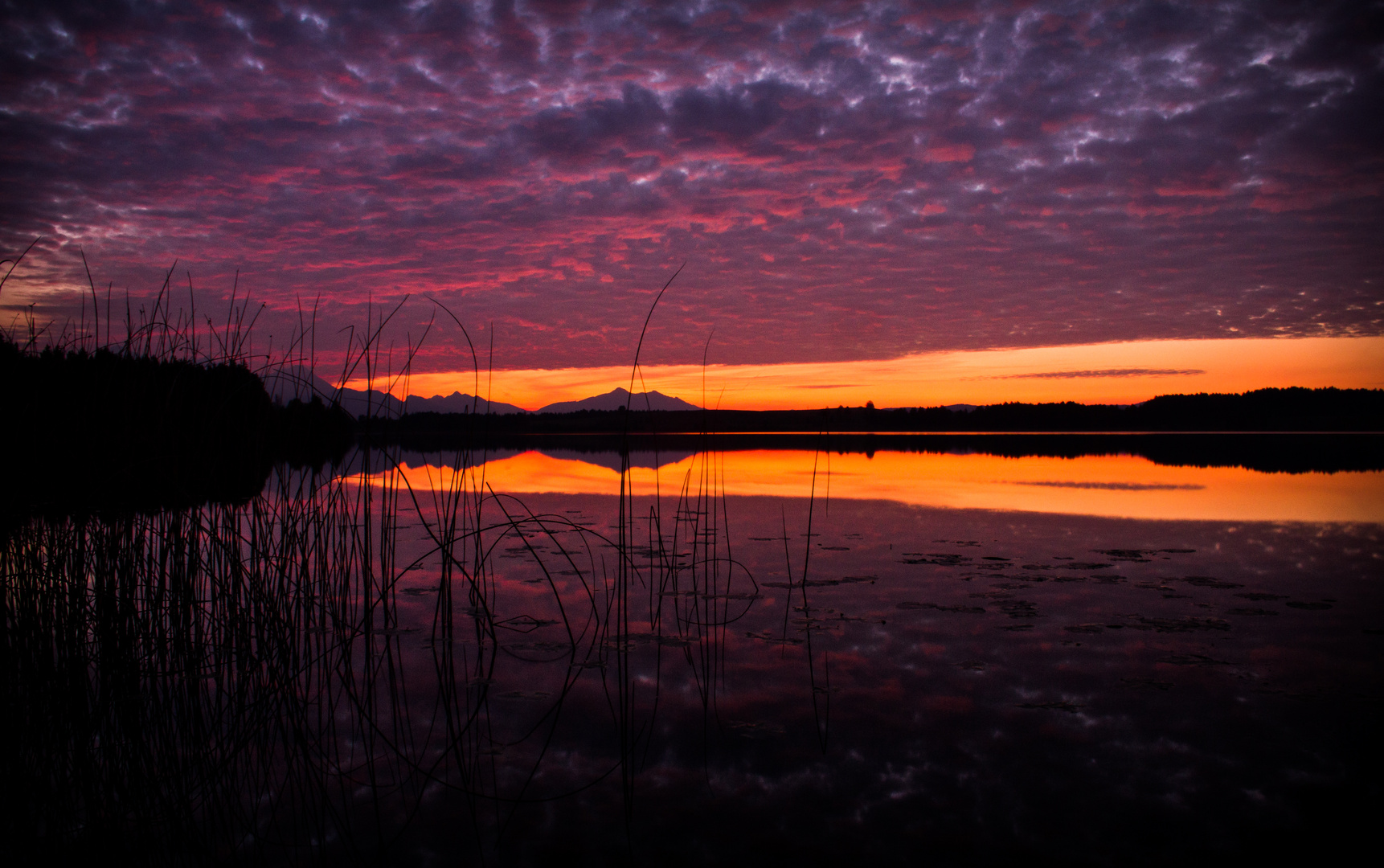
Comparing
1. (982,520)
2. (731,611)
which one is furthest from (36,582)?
(982,520)

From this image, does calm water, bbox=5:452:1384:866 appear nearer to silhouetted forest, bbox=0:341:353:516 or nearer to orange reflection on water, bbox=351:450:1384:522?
silhouetted forest, bbox=0:341:353:516

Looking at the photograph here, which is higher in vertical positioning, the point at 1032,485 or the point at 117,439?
the point at 117,439

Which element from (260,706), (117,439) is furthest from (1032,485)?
(117,439)

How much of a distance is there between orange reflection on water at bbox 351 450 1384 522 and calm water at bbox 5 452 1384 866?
2498 mm

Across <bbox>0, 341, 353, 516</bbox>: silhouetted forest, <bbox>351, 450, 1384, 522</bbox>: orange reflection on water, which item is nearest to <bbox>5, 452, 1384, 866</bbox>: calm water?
<bbox>0, 341, 353, 516</bbox>: silhouetted forest

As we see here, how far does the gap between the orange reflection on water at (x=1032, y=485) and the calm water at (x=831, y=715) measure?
250cm

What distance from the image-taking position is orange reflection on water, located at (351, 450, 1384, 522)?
11.2 metres

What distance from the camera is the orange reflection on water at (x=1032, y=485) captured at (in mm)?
11250

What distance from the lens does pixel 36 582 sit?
3971 mm

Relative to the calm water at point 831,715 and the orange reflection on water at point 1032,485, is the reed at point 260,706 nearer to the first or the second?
the calm water at point 831,715

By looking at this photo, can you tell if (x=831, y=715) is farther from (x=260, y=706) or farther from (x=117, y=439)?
(x=117, y=439)

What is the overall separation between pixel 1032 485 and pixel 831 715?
1326cm

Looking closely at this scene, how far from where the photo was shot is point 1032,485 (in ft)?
49.8

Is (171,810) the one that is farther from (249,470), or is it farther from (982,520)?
(982,520)
